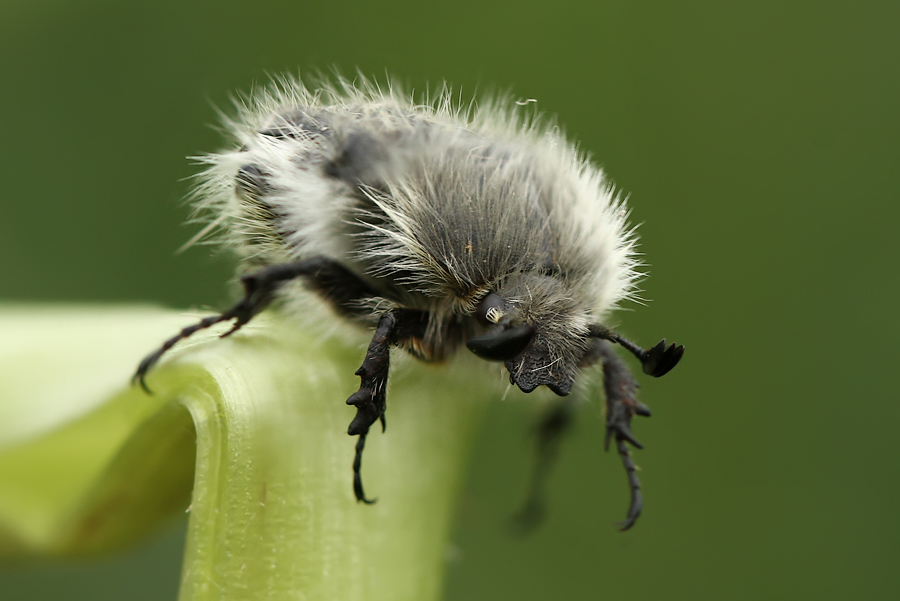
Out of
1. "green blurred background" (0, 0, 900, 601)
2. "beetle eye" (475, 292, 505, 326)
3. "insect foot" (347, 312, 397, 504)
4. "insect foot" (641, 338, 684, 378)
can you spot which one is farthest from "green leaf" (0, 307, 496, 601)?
"green blurred background" (0, 0, 900, 601)

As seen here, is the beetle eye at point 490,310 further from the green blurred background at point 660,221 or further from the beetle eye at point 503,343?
the green blurred background at point 660,221

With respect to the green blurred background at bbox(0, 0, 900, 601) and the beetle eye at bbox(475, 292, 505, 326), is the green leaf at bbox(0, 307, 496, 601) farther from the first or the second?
the green blurred background at bbox(0, 0, 900, 601)

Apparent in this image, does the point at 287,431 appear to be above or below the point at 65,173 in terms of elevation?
above

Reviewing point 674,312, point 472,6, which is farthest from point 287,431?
point 472,6

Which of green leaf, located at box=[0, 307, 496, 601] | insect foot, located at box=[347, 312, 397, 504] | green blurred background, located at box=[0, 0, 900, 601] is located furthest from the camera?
green blurred background, located at box=[0, 0, 900, 601]

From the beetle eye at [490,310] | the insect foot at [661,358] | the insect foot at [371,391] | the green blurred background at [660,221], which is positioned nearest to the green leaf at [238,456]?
the insect foot at [371,391]

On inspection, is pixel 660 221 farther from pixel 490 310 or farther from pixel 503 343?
pixel 503 343

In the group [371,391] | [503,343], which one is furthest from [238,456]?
[503,343]

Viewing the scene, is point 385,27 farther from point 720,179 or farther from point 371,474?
point 371,474
